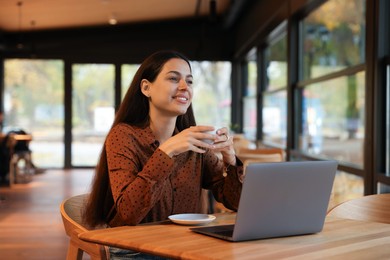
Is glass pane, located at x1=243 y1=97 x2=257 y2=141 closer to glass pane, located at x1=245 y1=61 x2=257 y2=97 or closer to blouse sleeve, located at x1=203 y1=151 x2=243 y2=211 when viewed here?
glass pane, located at x1=245 y1=61 x2=257 y2=97

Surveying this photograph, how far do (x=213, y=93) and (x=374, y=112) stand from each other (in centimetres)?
872

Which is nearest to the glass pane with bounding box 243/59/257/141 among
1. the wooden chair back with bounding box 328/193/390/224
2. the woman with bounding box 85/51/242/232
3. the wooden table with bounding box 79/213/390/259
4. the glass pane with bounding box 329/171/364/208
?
the glass pane with bounding box 329/171/364/208

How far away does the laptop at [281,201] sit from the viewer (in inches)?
54.6

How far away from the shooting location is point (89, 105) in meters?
12.5

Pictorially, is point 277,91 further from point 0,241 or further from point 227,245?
point 227,245

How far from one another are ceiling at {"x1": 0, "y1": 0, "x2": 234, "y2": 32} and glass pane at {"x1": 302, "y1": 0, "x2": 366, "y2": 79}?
3.97m

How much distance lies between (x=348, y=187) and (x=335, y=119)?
868 mm

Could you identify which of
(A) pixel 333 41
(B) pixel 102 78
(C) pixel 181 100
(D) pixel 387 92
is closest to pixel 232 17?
(B) pixel 102 78

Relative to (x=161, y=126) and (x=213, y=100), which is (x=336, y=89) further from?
(x=213, y=100)

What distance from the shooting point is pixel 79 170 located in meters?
11.9

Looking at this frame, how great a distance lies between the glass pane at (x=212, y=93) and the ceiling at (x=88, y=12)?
1.34 m

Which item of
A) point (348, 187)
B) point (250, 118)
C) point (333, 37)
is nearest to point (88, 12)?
point (250, 118)

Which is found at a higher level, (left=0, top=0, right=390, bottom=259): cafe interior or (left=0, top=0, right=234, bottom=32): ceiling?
(left=0, top=0, right=234, bottom=32): ceiling

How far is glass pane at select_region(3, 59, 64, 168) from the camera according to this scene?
12.3m
